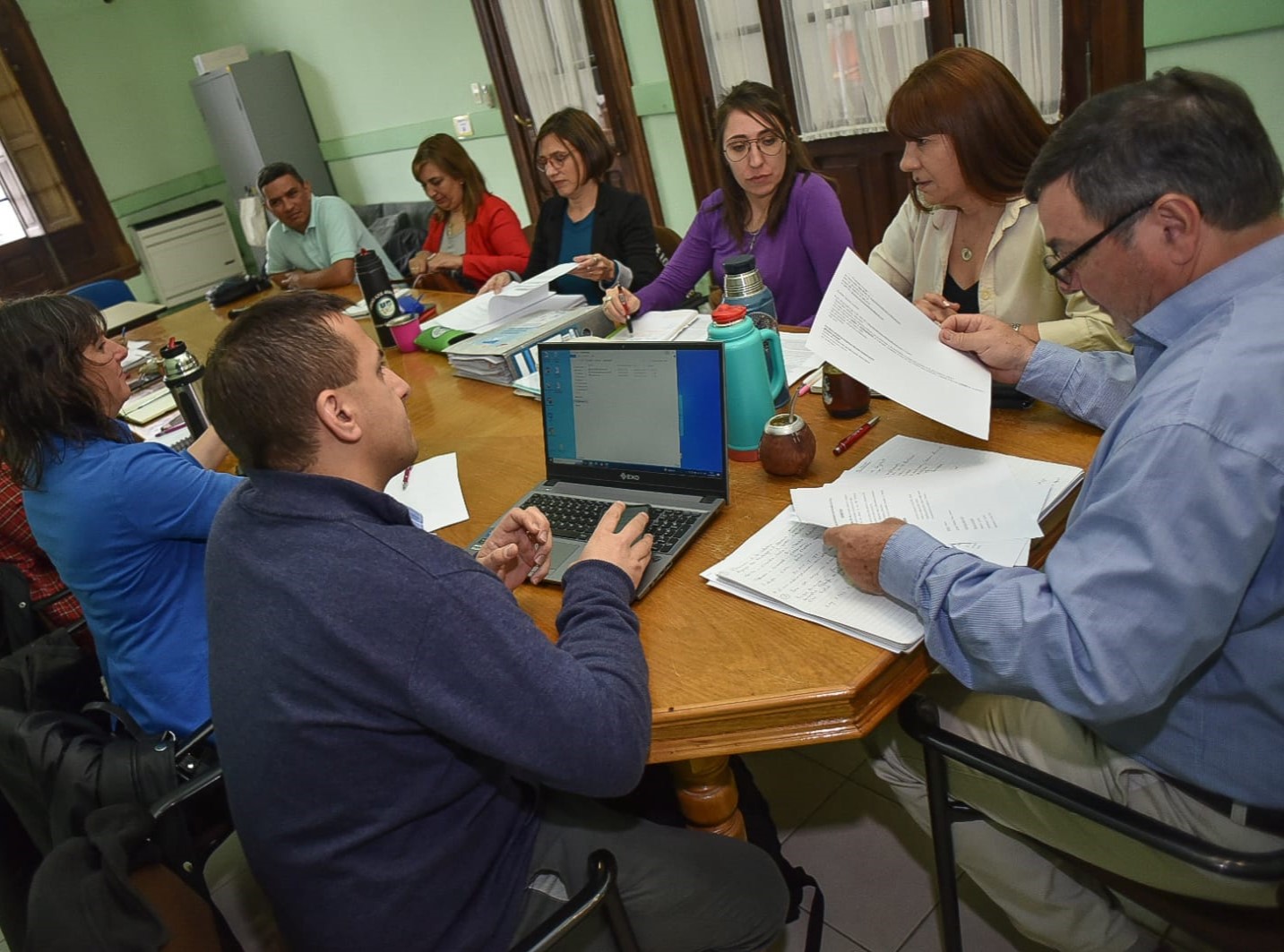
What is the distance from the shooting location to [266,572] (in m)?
0.93

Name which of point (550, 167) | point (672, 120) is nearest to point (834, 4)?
point (672, 120)

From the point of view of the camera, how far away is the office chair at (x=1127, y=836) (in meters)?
0.85

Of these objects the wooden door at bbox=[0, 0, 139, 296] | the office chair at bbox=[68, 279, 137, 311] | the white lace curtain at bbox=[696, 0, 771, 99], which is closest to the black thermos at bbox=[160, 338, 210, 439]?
the white lace curtain at bbox=[696, 0, 771, 99]

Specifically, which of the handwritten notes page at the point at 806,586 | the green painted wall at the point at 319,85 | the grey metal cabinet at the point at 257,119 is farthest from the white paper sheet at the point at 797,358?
the grey metal cabinet at the point at 257,119

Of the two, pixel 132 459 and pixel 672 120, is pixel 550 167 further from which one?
pixel 132 459

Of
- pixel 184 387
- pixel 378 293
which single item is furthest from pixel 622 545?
pixel 378 293

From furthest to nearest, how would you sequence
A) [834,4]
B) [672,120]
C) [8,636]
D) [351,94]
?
[351,94]
[672,120]
[834,4]
[8,636]

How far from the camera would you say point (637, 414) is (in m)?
1.38

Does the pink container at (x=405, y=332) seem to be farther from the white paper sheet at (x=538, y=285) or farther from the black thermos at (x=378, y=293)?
the white paper sheet at (x=538, y=285)

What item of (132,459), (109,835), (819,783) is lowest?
(819,783)

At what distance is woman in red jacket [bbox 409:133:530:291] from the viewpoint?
3.64 metres

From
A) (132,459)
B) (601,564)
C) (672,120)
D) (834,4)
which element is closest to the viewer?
(601,564)

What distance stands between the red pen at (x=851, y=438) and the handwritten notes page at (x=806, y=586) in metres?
0.20

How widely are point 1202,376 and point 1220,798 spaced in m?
0.48
